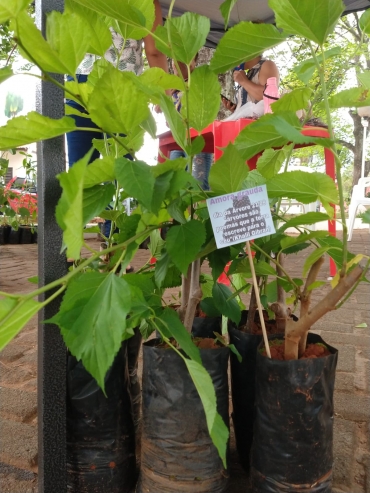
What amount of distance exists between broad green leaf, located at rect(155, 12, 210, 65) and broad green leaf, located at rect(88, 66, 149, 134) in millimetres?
134

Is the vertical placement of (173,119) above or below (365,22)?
below

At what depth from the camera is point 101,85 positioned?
557 mm

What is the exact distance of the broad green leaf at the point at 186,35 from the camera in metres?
0.67

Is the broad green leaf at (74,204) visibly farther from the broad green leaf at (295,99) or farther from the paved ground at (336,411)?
the paved ground at (336,411)

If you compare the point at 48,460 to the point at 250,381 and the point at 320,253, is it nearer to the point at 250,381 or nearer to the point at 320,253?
the point at 250,381

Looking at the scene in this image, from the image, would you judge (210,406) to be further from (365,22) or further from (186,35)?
(365,22)

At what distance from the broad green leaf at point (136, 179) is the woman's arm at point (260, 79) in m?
2.66

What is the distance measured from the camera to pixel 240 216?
2.35 ft

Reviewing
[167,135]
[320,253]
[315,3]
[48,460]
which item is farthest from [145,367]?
[167,135]

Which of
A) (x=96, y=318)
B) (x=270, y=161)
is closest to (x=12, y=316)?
(x=96, y=318)

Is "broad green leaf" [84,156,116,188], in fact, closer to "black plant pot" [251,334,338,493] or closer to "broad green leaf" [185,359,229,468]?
"broad green leaf" [185,359,229,468]

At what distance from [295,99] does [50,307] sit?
57 cm

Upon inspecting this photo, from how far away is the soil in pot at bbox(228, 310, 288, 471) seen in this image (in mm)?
1012

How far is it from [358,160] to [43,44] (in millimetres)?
17666
